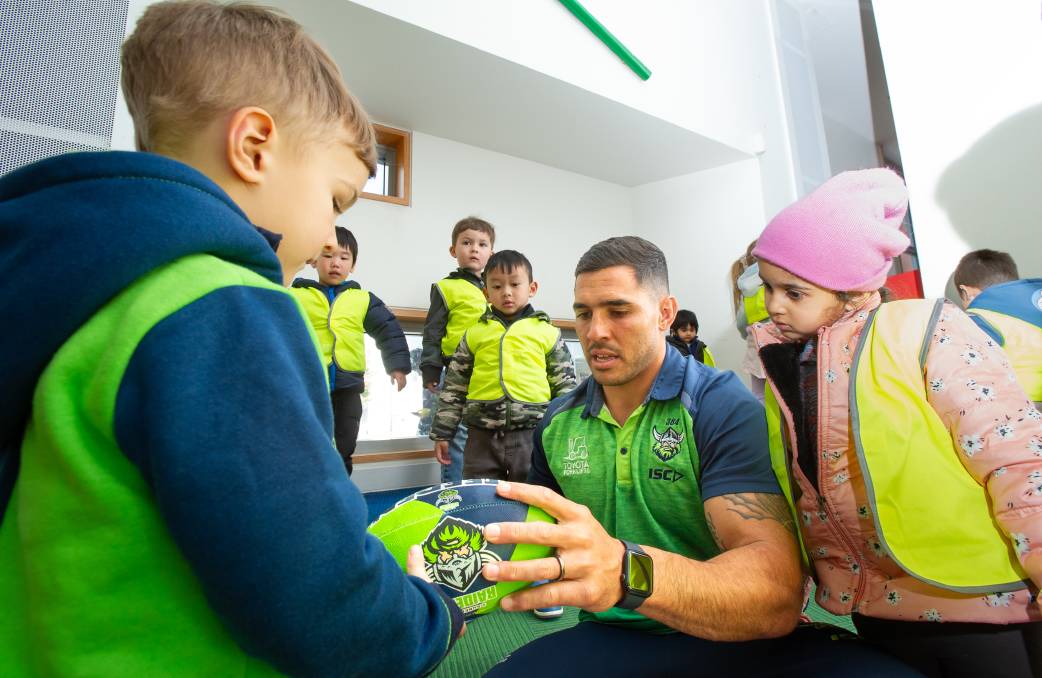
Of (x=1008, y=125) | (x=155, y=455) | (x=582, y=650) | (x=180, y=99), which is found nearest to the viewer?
(x=155, y=455)

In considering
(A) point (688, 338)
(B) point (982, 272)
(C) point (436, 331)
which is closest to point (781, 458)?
(B) point (982, 272)

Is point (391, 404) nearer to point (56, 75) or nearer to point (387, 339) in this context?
point (387, 339)

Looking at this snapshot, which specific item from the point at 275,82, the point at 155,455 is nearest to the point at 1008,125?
the point at 275,82

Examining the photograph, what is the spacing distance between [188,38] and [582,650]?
102 cm

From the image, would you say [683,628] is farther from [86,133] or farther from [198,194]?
[86,133]

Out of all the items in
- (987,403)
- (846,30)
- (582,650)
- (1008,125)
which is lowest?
(582,650)

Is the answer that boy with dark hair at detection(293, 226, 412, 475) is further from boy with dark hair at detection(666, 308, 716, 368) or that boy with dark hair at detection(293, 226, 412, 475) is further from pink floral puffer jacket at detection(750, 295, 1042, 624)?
boy with dark hair at detection(666, 308, 716, 368)

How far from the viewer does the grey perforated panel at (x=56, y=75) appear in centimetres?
148

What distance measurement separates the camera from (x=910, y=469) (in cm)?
77

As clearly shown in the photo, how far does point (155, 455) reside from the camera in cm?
32

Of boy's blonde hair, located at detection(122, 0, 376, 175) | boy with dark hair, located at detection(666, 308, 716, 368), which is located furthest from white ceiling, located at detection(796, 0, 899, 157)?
boy's blonde hair, located at detection(122, 0, 376, 175)

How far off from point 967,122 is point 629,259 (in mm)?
2481

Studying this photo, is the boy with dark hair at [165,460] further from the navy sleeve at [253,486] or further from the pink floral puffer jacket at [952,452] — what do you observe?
the pink floral puffer jacket at [952,452]

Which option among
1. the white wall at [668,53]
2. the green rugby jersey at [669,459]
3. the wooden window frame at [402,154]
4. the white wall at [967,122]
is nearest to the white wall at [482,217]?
the wooden window frame at [402,154]
